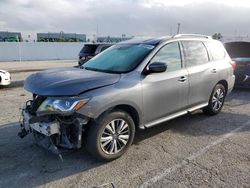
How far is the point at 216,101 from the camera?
244 inches

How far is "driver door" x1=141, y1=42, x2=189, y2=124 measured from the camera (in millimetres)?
4312

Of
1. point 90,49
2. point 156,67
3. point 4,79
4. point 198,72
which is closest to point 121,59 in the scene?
point 156,67

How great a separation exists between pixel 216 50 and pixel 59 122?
13.4 feet

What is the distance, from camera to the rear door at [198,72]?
203 inches

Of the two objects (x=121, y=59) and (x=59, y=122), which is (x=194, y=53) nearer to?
(x=121, y=59)

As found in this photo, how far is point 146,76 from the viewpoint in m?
4.27

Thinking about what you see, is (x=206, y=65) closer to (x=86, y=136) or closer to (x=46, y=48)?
(x=86, y=136)

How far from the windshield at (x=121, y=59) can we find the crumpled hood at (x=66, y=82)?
12.2 inches

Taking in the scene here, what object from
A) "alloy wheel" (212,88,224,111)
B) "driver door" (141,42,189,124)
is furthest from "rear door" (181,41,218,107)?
"alloy wheel" (212,88,224,111)

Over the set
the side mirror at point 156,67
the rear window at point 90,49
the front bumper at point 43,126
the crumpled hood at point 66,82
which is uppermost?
the rear window at point 90,49

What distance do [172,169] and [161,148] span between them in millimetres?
719

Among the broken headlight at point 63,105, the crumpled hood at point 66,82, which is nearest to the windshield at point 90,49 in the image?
the crumpled hood at point 66,82

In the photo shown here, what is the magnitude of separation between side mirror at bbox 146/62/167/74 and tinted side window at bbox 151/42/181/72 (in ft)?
0.63

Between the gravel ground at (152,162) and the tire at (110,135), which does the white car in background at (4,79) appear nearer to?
the gravel ground at (152,162)
